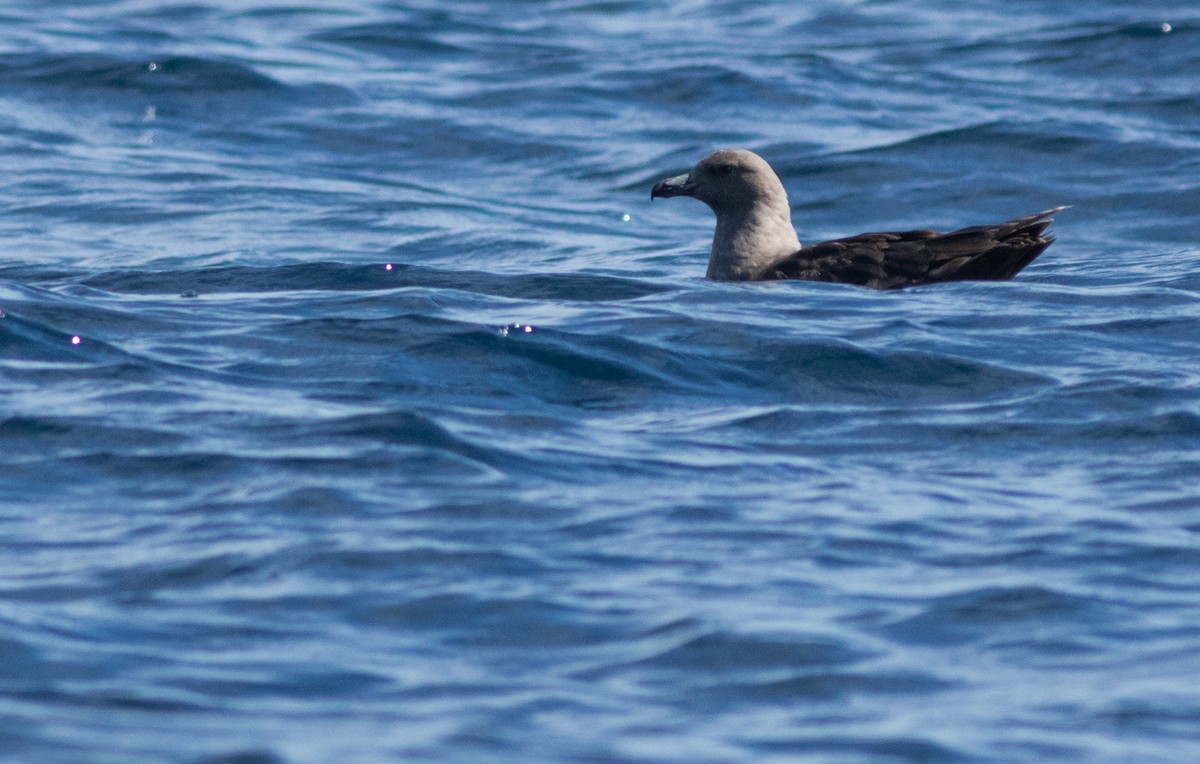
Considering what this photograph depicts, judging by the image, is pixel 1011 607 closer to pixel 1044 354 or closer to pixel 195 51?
pixel 1044 354

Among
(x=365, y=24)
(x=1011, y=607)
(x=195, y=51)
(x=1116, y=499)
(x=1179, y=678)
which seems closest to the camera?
(x=1179, y=678)

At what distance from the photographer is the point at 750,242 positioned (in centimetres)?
1077

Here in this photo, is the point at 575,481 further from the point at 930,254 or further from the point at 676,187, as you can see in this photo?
the point at 676,187

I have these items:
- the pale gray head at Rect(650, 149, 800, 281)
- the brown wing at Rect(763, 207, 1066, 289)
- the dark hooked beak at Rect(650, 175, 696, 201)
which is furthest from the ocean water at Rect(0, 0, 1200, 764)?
the pale gray head at Rect(650, 149, 800, 281)

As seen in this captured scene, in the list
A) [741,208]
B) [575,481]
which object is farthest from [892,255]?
[575,481]

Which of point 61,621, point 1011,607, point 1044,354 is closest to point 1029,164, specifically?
point 1044,354

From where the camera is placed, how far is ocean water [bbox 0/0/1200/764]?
4723 millimetres

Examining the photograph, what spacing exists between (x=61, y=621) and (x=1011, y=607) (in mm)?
2573

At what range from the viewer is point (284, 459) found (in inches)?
255

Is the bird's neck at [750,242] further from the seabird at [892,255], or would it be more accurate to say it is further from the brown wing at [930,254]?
the brown wing at [930,254]

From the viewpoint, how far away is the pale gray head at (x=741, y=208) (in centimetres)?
1073

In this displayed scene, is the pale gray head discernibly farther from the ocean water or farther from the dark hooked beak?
the ocean water

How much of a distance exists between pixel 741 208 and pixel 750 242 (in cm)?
27

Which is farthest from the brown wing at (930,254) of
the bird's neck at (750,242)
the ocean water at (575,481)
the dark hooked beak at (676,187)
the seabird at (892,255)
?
the dark hooked beak at (676,187)
